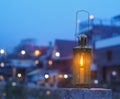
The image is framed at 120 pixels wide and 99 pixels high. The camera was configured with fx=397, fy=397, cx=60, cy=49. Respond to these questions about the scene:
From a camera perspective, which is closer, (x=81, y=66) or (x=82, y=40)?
(x=81, y=66)

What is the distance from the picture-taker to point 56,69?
29.1 metres

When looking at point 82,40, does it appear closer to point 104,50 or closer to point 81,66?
point 81,66

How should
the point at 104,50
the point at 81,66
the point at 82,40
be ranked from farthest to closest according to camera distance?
the point at 104,50
the point at 82,40
the point at 81,66

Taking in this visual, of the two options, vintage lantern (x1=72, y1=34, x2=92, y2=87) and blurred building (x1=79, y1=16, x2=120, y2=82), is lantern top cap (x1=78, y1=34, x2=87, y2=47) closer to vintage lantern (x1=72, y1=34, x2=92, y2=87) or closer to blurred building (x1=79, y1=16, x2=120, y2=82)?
vintage lantern (x1=72, y1=34, x2=92, y2=87)

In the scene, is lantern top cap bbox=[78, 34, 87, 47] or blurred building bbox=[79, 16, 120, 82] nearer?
lantern top cap bbox=[78, 34, 87, 47]

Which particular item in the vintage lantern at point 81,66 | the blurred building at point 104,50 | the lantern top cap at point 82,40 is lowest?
the vintage lantern at point 81,66

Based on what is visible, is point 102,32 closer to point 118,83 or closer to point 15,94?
point 118,83

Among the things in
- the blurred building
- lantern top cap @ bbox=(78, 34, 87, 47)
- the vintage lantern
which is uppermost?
the blurred building

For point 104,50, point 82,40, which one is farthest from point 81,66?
point 104,50

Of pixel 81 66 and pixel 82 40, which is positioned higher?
pixel 82 40

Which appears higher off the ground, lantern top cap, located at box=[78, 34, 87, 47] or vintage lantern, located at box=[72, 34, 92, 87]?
lantern top cap, located at box=[78, 34, 87, 47]

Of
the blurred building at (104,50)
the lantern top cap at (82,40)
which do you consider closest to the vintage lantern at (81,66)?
the lantern top cap at (82,40)

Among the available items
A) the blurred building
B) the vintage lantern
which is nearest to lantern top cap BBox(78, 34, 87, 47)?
the vintage lantern

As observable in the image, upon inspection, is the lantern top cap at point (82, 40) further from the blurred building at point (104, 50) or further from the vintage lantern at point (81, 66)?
the blurred building at point (104, 50)
